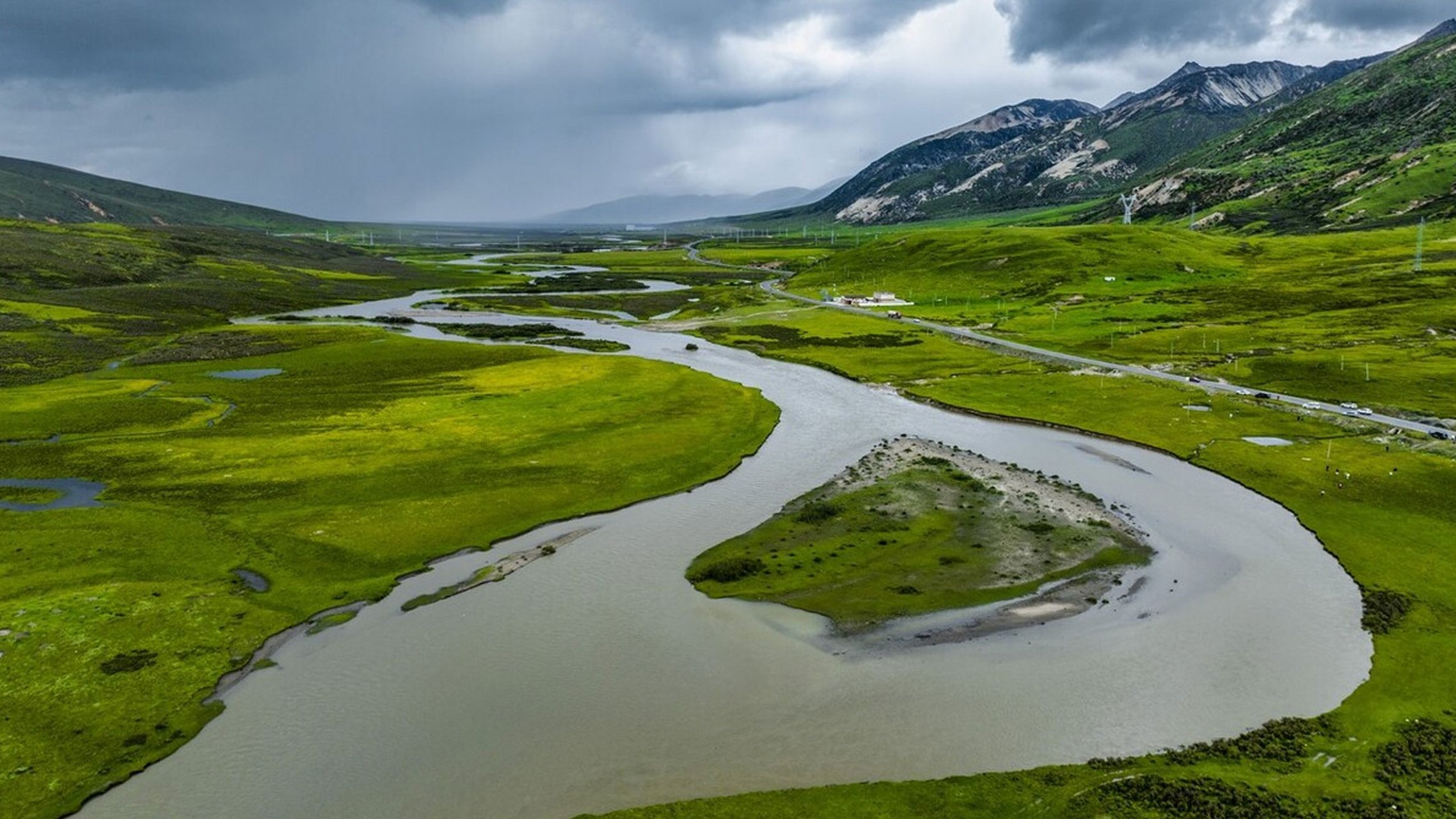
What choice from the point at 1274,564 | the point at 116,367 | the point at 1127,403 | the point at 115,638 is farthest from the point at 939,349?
the point at 116,367

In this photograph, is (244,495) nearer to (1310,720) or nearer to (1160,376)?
(1310,720)

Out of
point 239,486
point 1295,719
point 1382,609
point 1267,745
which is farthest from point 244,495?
point 1382,609

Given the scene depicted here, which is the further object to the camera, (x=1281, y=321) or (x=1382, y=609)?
(x=1281, y=321)

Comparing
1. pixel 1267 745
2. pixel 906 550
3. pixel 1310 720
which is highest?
pixel 906 550

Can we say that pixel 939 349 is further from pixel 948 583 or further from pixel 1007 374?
pixel 948 583

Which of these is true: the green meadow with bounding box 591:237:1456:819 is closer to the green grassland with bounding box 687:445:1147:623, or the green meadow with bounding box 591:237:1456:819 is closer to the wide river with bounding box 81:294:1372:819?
the wide river with bounding box 81:294:1372:819

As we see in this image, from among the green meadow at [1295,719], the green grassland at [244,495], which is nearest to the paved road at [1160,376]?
the green meadow at [1295,719]
